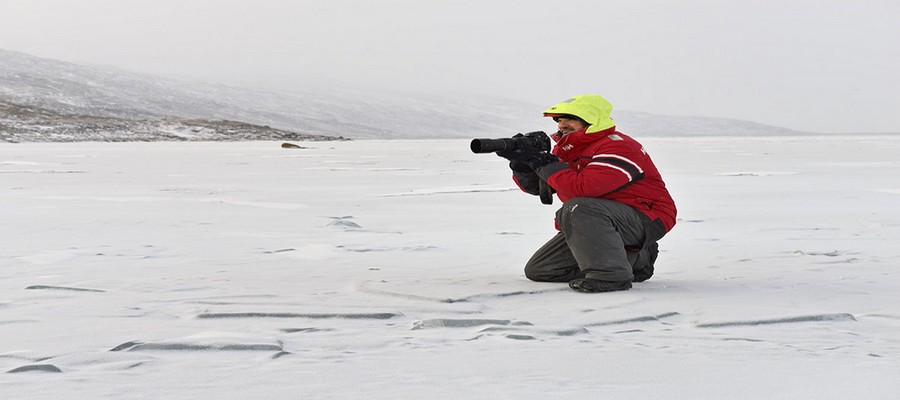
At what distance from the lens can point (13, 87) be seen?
130m

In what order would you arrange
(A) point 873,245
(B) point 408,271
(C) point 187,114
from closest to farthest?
(B) point 408,271 < (A) point 873,245 < (C) point 187,114

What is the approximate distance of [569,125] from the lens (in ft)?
13.6

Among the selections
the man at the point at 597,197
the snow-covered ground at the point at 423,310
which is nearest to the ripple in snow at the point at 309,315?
the snow-covered ground at the point at 423,310

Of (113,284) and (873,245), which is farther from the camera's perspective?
(873,245)

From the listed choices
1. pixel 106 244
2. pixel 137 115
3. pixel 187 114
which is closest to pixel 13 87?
pixel 137 115

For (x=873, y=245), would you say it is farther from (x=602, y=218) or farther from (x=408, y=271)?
(x=408, y=271)

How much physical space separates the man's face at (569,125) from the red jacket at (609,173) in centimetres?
4

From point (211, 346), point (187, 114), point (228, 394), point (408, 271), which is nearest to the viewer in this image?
point (228, 394)

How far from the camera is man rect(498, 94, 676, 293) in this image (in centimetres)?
401

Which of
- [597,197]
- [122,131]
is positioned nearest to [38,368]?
[597,197]

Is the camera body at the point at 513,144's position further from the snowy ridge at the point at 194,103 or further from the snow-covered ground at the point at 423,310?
the snowy ridge at the point at 194,103

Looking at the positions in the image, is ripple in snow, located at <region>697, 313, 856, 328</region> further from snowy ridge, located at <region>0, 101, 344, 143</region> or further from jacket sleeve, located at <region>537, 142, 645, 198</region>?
snowy ridge, located at <region>0, 101, 344, 143</region>

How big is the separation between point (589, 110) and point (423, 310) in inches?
44.1

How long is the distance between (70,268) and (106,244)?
0.98 m
